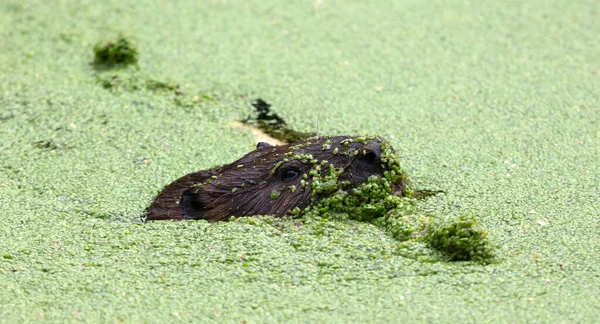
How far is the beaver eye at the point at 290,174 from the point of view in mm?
4922

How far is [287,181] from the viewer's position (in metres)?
4.93

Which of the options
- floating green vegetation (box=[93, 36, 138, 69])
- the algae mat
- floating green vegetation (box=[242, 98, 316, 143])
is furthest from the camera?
floating green vegetation (box=[93, 36, 138, 69])

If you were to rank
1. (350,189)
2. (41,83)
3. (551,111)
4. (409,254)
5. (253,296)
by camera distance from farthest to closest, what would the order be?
(41,83) → (551,111) → (350,189) → (409,254) → (253,296)

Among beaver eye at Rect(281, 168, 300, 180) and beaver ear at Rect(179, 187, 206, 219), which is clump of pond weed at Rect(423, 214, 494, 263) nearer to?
beaver eye at Rect(281, 168, 300, 180)

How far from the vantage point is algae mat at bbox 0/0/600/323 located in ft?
13.7

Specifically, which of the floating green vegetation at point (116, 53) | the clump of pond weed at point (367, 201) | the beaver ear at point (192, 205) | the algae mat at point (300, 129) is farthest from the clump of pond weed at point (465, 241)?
the floating green vegetation at point (116, 53)

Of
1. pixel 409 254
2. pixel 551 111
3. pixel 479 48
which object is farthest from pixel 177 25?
pixel 409 254

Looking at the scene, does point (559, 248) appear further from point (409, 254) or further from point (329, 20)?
point (329, 20)

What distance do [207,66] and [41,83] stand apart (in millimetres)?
1266

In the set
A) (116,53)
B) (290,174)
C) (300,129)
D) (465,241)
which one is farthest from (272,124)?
(465,241)

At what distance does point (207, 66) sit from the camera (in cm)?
706

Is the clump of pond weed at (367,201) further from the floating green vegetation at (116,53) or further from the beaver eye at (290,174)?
the floating green vegetation at (116,53)

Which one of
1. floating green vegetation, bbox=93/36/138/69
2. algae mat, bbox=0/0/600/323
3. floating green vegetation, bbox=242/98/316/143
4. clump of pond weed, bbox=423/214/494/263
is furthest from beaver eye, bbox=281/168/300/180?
floating green vegetation, bbox=93/36/138/69

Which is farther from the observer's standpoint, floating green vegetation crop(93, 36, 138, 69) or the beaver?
floating green vegetation crop(93, 36, 138, 69)
